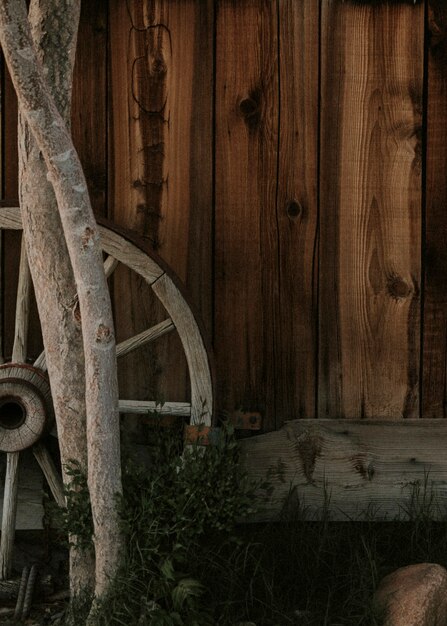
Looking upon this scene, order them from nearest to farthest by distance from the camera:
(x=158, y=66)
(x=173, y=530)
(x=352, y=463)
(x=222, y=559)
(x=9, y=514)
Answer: (x=173, y=530)
(x=222, y=559)
(x=9, y=514)
(x=158, y=66)
(x=352, y=463)

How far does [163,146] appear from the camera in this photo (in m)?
3.66

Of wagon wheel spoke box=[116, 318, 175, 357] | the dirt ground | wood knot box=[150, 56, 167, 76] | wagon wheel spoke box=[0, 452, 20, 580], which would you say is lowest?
the dirt ground

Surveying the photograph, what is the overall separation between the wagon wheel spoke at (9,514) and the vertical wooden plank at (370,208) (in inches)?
49.0

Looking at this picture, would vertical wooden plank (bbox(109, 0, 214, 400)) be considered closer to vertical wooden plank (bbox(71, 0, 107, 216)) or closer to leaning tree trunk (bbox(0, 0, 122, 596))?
vertical wooden plank (bbox(71, 0, 107, 216))

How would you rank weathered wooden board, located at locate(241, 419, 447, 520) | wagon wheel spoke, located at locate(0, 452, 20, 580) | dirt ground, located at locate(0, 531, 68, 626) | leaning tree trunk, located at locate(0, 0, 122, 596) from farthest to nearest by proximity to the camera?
weathered wooden board, located at locate(241, 419, 447, 520), wagon wheel spoke, located at locate(0, 452, 20, 580), dirt ground, located at locate(0, 531, 68, 626), leaning tree trunk, located at locate(0, 0, 122, 596)

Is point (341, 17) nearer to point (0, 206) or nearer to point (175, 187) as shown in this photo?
point (175, 187)

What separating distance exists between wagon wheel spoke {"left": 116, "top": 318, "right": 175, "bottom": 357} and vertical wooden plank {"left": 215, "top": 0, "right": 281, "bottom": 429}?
0.91ft

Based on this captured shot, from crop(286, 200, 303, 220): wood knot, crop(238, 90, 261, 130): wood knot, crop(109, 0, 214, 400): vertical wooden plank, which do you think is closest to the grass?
crop(109, 0, 214, 400): vertical wooden plank

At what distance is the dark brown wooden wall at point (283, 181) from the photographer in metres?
3.63

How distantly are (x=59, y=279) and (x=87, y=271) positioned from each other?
324 mm

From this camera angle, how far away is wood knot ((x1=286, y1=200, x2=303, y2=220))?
3686mm

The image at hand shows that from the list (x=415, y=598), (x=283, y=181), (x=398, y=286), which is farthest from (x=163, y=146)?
(x=415, y=598)

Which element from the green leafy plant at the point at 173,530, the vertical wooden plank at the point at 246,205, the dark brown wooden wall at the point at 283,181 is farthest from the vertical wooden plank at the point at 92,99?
the green leafy plant at the point at 173,530

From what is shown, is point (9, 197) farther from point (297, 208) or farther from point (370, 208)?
point (370, 208)
